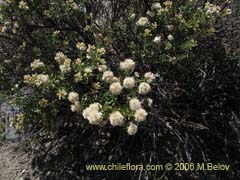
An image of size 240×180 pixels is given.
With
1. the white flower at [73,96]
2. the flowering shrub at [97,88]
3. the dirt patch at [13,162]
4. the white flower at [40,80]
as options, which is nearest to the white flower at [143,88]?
the flowering shrub at [97,88]

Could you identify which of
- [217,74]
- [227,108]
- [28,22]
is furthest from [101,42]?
[227,108]

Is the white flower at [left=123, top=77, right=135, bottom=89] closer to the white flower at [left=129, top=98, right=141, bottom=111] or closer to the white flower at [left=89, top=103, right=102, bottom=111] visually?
the white flower at [left=129, top=98, right=141, bottom=111]

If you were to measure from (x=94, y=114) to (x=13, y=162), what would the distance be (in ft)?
6.71

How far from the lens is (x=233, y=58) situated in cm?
370

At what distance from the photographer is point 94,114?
248cm

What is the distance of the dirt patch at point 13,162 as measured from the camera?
4.03 m

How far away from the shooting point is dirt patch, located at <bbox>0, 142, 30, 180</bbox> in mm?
4031

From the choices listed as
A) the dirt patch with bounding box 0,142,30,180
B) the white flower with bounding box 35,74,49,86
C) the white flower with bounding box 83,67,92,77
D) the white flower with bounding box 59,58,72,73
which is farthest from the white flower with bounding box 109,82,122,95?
the dirt patch with bounding box 0,142,30,180

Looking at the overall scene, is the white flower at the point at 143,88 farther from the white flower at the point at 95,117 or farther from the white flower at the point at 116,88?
the white flower at the point at 95,117

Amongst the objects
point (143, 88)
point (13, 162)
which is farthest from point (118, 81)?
A: point (13, 162)

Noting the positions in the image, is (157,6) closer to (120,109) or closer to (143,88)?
(143,88)

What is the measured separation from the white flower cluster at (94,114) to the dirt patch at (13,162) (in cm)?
180

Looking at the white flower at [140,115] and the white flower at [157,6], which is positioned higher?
the white flower at [157,6]

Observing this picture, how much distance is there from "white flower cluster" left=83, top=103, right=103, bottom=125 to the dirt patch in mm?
1796
